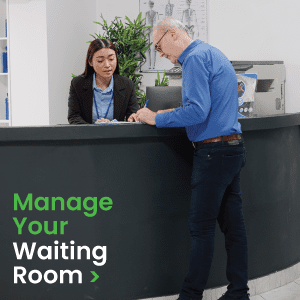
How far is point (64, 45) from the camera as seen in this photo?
15.1 ft

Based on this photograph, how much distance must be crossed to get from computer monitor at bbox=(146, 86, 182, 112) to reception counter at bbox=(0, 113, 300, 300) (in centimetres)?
40

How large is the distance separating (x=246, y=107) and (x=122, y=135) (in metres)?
1.17

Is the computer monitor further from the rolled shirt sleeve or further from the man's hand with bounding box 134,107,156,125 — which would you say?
the rolled shirt sleeve

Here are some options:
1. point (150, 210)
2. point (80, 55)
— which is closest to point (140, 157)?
point (150, 210)

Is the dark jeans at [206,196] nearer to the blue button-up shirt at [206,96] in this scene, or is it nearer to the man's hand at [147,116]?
the blue button-up shirt at [206,96]

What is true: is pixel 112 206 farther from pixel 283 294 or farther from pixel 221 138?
pixel 283 294

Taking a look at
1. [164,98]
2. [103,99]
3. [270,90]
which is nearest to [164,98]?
[164,98]

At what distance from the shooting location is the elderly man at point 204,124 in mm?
1682

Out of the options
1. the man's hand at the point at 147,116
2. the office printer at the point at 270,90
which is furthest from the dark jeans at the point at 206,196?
the office printer at the point at 270,90

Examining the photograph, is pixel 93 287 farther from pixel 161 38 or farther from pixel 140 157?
pixel 161 38

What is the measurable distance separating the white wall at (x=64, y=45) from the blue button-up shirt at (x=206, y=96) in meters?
2.80

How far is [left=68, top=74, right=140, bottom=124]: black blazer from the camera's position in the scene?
2566 millimetres

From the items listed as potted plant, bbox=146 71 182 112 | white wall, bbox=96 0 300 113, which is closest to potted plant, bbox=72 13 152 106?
white wall, bbox=96 0 300 113

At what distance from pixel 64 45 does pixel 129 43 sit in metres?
0.82
